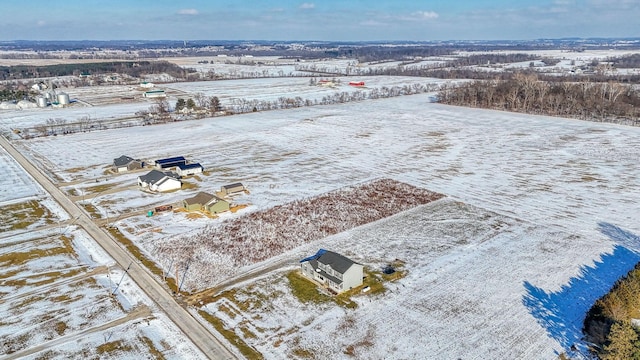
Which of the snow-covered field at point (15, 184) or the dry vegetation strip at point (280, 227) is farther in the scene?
the snow-covered field at point (15, 184)

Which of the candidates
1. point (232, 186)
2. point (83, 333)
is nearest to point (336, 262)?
point (83, 333)

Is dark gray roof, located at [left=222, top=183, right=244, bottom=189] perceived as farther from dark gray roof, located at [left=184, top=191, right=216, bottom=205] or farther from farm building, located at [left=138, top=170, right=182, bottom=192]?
farm building, located at [left=138, top=170, right=182, bottom=192]

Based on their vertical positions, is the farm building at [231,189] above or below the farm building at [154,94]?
below

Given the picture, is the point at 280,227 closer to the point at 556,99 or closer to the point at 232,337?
the point at 232,337

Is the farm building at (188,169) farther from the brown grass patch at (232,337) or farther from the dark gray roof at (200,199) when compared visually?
the brown grass patch at (232,337)

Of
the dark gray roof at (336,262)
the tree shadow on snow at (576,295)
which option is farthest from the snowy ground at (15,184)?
the tree shadow on snow at (576,295)

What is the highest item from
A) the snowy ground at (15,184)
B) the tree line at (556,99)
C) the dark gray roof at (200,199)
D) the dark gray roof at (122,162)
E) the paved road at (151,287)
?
the tree line at (556,99)

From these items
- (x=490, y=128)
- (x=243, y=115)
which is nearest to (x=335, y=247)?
(x=490, y=128)
